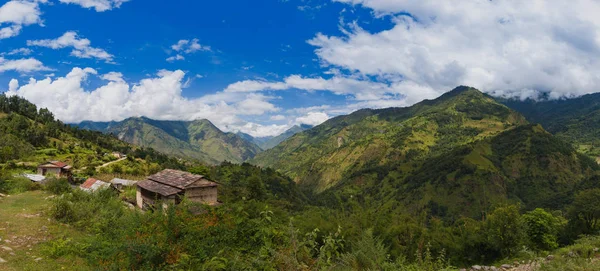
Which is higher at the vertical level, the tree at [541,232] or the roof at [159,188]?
the roof at [159,188]

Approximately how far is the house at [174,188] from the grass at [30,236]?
1521cm

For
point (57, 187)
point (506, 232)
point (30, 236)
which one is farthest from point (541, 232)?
point (57, 187)

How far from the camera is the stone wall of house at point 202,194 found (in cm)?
3617

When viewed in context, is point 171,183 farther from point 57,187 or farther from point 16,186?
point 16,186

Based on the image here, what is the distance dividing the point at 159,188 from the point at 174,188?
5.19ft

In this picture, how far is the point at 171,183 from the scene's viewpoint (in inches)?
1417

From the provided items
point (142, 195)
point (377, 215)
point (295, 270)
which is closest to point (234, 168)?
point (142, 195)

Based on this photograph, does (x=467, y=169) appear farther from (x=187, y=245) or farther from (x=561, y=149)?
(x=187, y=245)

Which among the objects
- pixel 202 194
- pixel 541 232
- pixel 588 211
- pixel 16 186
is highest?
pixel 16 186

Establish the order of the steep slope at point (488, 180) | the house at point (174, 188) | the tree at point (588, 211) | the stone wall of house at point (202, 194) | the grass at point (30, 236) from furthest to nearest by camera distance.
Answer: the steep slope at point (488, 180) < the tree at point (588, 211) < the stone wall of house at point (202, 194) < the house at point (174, 188) < the grass at point (30, 236)

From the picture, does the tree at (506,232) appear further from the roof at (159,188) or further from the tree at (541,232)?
the roof at (159,188)

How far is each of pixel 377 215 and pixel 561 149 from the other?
226m

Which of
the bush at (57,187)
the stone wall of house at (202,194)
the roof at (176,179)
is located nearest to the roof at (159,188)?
the roof at (176,179)

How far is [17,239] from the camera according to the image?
40.9ft
